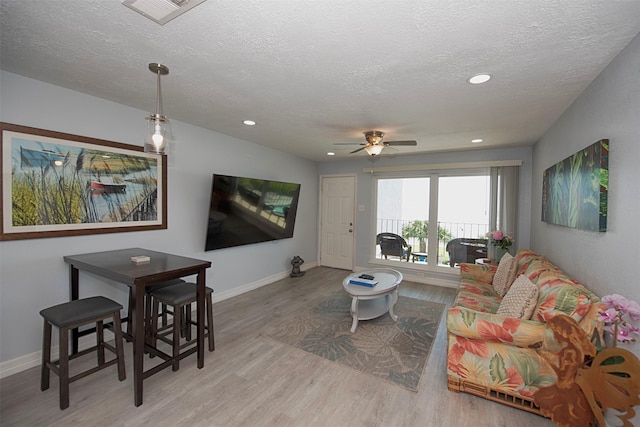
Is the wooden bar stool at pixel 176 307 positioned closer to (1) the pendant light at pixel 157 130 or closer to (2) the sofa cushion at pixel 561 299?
(1) the pendant light at pixel 157 130

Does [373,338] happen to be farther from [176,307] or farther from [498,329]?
[176,307]

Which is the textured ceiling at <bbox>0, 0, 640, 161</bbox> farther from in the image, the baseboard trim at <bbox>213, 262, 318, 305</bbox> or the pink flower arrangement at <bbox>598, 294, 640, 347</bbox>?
the baseboard trim at <bbox>213, 262, 318, 305</bbox>

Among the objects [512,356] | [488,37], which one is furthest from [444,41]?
[512,356]

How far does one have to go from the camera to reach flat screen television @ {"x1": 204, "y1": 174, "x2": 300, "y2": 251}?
362cm

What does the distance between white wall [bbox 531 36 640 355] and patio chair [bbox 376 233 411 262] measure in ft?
9.58

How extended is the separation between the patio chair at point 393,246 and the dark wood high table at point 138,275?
12.9 feet

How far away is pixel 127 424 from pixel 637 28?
3.84 meters

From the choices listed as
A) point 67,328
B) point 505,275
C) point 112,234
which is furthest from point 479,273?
point 112,234

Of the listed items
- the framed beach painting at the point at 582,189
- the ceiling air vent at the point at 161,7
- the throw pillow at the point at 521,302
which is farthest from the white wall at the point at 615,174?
the ceiling air vent at the point at 161,7

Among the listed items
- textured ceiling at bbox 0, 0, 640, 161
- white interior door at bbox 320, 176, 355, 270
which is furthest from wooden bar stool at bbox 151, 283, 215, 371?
white interior door at bbox 320, 176, 355, 270

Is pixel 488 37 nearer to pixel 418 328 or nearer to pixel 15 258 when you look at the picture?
pixel 418 328

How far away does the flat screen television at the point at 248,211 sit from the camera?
3615 mm

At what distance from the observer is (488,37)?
157 centimetres

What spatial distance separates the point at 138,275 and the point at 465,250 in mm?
4908
